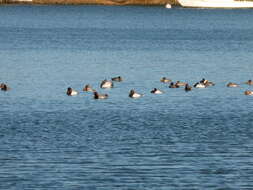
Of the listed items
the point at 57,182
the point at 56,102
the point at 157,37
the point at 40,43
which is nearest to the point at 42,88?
the point at 56,102

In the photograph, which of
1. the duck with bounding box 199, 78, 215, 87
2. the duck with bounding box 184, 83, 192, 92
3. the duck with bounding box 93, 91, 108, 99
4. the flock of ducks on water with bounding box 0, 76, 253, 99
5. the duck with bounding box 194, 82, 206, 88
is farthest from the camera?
the duck with bounding box 199, 78, 215, 87

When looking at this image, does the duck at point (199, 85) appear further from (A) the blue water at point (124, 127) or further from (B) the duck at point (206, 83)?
(A) the blue water at point (124, 127)

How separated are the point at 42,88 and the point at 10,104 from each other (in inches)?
300

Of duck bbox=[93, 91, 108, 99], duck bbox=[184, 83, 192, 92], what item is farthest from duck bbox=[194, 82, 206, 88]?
duck bbox=[93, 91, 108, 99]

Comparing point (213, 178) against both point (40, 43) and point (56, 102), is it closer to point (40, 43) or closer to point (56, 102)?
point (56, 102)

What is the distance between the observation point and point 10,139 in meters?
49.9

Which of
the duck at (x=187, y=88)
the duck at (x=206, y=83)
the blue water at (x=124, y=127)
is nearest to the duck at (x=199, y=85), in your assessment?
the duck at (x=206, y=83)

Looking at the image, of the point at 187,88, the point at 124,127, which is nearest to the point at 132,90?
the point at 187,88

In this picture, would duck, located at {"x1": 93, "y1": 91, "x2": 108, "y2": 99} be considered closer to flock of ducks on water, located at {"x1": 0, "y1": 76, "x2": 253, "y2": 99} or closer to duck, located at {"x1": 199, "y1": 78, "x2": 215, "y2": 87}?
flock of ducks on water, located at {"x1": 0, "y1": 76, "x2": 253, "y2": 99}

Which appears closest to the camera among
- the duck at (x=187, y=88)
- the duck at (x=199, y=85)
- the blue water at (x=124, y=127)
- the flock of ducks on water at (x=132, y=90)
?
the blue water at (x=124, y=127)

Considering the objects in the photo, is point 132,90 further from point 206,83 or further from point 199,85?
point 206,83

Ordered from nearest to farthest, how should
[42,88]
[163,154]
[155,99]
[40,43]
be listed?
[163,154] < [155,99] < [42,88] < [40,43]

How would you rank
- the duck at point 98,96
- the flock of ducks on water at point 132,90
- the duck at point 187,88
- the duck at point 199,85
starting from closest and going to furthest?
1. the duck at point 98,96
2. the flock of ducks on water at point 132,90
3. the duck at point 187,88
4. the duck at point 199,85

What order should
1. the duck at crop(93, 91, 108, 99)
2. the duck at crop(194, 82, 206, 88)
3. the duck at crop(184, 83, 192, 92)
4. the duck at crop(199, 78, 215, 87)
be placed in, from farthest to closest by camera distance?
the duck at crop(199, 78, 215, 87) < the duck at crop(194, 82, 206, 88) < the duck at crop(184, 83, 192, 92) < the duck at crop(93, 91, 108, 99)
